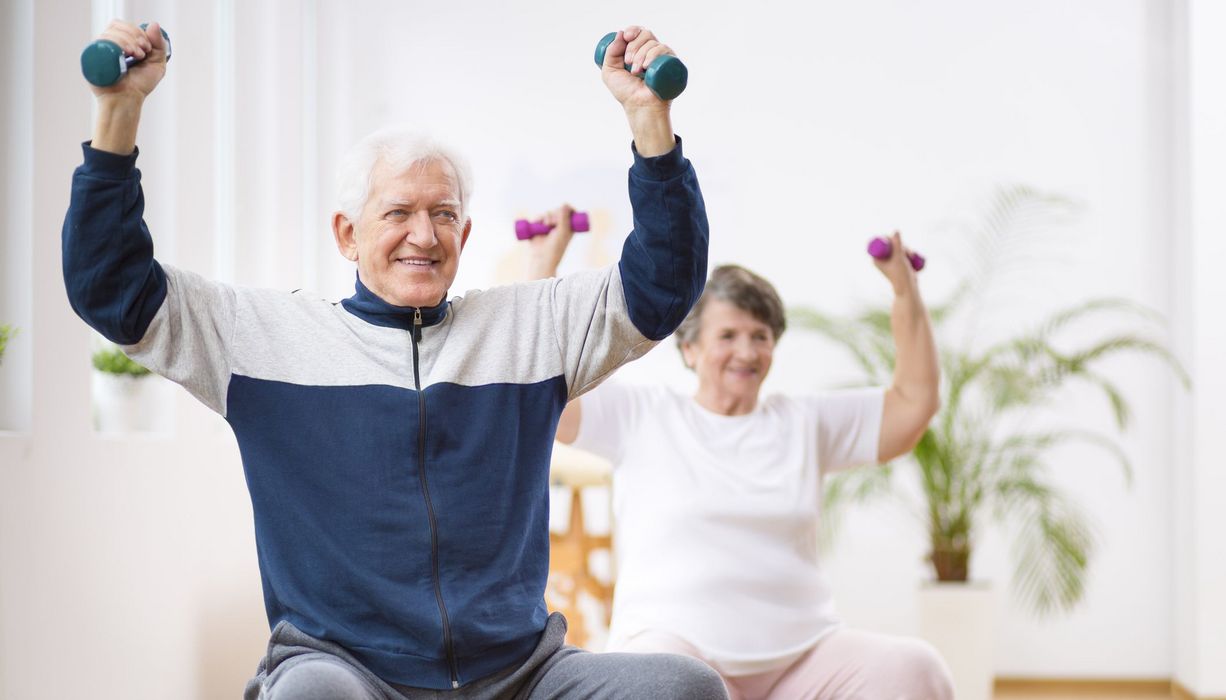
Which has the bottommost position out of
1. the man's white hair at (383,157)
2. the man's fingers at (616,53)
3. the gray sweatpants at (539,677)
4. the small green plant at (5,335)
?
the gray sweatpants at (539,677)

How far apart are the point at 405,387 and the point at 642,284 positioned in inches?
13.0

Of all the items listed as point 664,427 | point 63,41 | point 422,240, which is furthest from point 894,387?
point 63,41

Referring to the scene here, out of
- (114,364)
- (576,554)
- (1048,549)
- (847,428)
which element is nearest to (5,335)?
(114,364)

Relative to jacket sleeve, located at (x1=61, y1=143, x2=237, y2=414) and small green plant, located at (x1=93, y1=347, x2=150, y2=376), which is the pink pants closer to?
jacket sleeve, located at (x1=61, y1=143, x2=237, y2=414)

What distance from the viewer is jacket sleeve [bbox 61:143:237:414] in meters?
1.47

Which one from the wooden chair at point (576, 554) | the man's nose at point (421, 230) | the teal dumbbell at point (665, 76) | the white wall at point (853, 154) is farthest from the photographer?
the white wall at point (853, 154)

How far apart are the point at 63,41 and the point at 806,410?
5.15 ft

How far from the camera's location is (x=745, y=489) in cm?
231

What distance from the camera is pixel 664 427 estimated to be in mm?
2408

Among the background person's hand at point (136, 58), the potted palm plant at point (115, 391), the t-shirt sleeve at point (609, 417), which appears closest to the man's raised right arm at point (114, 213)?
the background person's hand at point (136, 58)

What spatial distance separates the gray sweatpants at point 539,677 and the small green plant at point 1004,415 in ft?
9.58

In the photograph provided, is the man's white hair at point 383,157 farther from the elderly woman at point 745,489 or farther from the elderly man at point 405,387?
the elderly woman at point 745,489

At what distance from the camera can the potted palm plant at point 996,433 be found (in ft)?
14.2

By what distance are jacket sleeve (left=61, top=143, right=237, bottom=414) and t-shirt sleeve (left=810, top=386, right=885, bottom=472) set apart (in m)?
1.23
